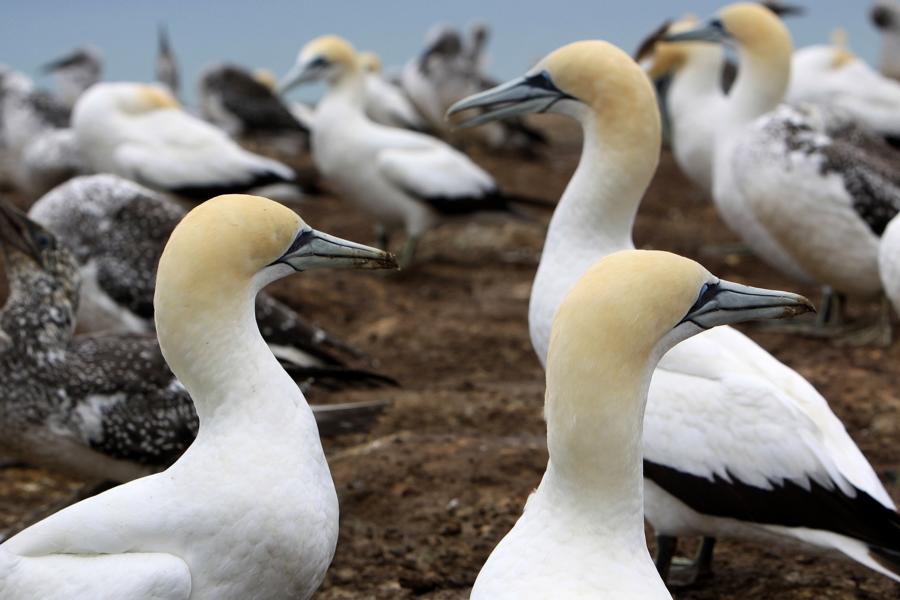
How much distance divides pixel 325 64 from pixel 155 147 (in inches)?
75.3

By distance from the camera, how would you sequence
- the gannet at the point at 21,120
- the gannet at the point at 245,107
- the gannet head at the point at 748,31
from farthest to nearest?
the gannet at the point at 245,107, the gannet at the point at 21,120, the gannet head at the point at 748,31

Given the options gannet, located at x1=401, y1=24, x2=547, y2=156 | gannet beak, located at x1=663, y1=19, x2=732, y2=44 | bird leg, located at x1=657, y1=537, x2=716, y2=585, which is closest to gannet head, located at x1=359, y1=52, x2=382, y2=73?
gannet, located at x1=401, y1=24, x2=547, y2=156

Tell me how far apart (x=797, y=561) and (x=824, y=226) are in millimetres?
3528

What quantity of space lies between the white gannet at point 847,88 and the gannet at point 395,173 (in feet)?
12.6

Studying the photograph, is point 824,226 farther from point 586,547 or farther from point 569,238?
point 586,547

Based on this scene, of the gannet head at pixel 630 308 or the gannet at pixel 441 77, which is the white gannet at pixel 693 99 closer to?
the gannet at pixel 441 77

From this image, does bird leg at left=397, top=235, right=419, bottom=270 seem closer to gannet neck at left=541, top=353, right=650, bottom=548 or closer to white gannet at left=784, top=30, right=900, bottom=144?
white gannet at left=784, top=30, right=900, bottom=144

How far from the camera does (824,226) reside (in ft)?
25.5

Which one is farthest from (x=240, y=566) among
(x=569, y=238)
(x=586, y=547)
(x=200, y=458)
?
(x=569, y=238)

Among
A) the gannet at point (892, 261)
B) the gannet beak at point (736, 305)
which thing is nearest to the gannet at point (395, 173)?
the gannet at point (892, 261)

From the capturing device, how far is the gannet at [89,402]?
4934 mm

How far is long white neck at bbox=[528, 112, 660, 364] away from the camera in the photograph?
15.1 feet

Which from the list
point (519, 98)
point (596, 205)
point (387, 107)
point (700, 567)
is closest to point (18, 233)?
point (519, 98)

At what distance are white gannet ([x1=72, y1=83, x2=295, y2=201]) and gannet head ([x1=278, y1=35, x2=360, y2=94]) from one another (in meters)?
1.14
